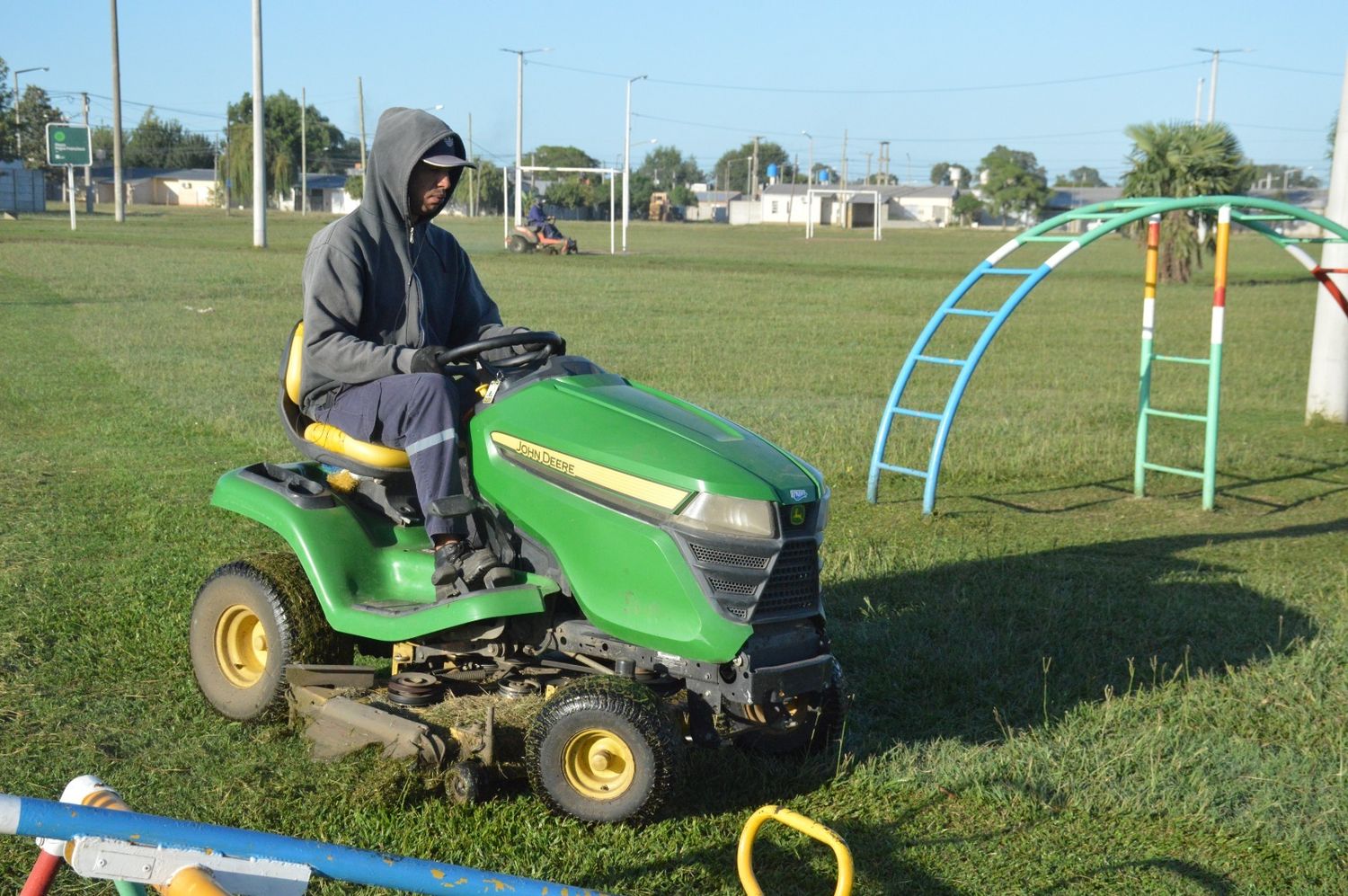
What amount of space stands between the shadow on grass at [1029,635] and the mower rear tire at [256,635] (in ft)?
6.26

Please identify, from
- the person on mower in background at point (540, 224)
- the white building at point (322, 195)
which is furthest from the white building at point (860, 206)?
the person on mower in background at point (540, 224)

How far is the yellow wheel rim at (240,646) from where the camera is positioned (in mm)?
4961

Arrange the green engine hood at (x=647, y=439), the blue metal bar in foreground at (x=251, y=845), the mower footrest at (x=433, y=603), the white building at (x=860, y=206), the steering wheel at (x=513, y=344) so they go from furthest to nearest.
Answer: the white building at (x=860, y=206), the steering wheel at (x=513, y=344), the mower footrest at (x=433, y=603), the green engine hood at (x=647, y=439), the blue metal bar in foreground at (x=251, y=845)

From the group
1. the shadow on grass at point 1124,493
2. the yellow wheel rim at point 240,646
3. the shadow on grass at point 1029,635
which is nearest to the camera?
the yellow wheel rim at point 240,646

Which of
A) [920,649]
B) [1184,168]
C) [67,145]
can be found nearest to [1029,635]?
[920,649]

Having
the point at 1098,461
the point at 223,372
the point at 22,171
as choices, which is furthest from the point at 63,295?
the point at 22,171

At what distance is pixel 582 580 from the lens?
4.18 m

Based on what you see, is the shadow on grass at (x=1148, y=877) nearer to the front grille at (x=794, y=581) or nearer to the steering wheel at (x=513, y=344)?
the front grille at (x=794, y=581)

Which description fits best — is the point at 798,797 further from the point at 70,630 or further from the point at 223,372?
the point at 223,372

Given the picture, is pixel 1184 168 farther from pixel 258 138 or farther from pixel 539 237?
pixel 258 138

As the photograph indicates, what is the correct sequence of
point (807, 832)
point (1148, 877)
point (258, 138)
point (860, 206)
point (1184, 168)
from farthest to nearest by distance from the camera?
point (860, 206)
point (258, 138)
point (1184, 168)
point (1148, 877)
point (807, 832)

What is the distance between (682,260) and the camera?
40938 mm

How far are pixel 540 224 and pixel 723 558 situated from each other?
126 feet

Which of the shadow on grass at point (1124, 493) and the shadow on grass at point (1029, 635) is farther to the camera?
the shadow on grass at point (1124, 493)
